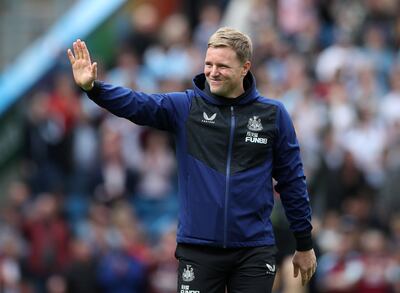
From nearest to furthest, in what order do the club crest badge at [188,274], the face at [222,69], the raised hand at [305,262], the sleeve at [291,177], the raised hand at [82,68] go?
the raised hand at [82,68] < the face at [222,69] < the club crest badge at [188,274] < the sleeve at [291,177] < the raised hand at [305,262]

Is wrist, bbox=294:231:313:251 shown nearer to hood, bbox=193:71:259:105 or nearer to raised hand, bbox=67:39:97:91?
hood, bbox=193:71:259:105

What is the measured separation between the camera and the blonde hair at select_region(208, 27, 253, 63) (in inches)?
338

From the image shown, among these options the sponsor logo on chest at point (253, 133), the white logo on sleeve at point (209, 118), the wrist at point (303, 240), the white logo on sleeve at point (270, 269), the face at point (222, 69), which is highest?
the face at point (222, 69)

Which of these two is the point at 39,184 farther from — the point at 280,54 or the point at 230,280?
the point at 230,280

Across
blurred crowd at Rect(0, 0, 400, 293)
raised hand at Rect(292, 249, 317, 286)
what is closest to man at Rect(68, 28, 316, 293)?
raised hand at Rect(292, 249, 317, 286)

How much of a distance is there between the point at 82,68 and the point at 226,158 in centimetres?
112

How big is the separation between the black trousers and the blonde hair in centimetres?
128

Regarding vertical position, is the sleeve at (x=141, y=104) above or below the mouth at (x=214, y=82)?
below

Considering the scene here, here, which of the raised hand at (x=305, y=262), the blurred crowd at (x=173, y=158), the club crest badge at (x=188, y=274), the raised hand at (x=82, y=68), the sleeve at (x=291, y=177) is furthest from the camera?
the blurred crowd at (x=173, y=158)

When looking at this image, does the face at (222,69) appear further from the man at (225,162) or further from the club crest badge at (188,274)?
the club crest badge at (188,274)

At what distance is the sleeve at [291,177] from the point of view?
8.79 metres

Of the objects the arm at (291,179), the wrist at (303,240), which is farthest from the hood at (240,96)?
the wrist at (303,240)

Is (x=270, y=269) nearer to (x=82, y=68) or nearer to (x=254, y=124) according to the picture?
(x=254, y=124)

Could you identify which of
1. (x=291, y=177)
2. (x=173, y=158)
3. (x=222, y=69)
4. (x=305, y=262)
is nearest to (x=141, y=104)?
(x=222, y=69)
